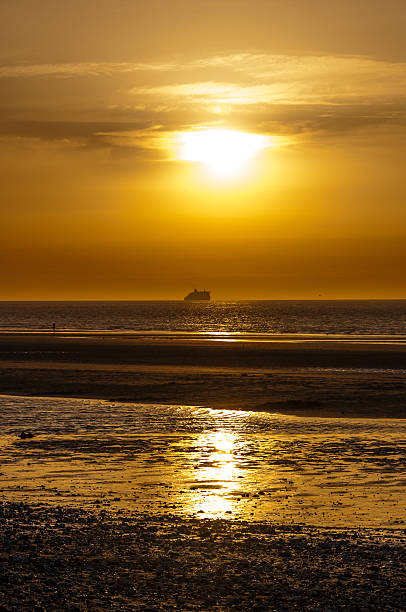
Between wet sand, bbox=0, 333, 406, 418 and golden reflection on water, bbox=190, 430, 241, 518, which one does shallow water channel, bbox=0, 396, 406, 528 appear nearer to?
golden reflection on water, bbox=190, 430, 241, 518

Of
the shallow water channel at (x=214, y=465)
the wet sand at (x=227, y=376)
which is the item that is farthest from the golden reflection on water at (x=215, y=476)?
the wet sand at (x=227, y=376)

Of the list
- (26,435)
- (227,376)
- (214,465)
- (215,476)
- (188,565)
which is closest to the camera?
(188,565)

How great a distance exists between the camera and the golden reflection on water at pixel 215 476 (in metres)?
14.8

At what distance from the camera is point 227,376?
4544cm

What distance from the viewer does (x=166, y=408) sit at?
31.8 m

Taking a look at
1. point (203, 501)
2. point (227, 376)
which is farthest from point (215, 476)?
point (227, 376)

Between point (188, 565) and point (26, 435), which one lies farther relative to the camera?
point (26, 435)

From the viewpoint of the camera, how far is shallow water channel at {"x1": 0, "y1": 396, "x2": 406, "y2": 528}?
14.8 meters

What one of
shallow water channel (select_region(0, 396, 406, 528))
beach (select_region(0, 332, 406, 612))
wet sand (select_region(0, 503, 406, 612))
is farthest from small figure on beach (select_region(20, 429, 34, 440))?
wet sand (select_region(0, 503, 406, 612))

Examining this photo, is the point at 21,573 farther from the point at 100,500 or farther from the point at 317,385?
the point at 317,385

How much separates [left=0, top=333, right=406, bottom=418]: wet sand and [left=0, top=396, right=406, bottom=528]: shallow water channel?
476cm

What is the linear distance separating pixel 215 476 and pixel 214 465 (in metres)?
1.36

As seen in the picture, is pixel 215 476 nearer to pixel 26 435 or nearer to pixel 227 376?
pixel 26 435

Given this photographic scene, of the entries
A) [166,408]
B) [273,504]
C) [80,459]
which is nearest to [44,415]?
[166,408]
